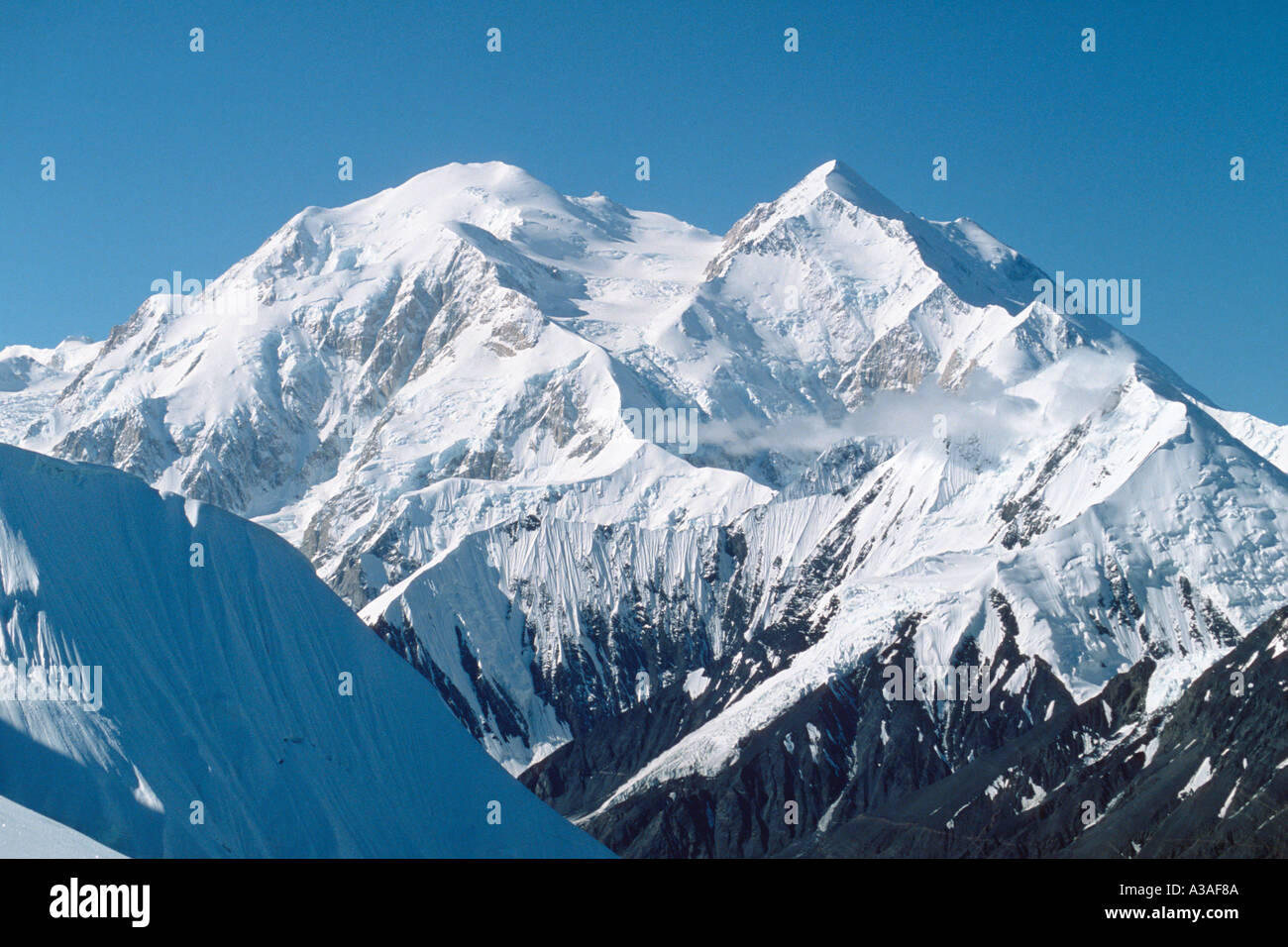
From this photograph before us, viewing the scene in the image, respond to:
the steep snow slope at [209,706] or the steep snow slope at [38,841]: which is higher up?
the steep snow slope at [209,706]

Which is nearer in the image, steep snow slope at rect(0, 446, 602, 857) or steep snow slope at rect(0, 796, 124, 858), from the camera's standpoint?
steep snow slope at rect(0, 796, 124, 858)

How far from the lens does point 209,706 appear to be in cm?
8706

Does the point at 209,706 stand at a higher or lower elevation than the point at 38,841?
higher

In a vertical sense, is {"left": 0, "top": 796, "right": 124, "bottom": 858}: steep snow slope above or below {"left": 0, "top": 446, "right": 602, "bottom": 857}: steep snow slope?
below

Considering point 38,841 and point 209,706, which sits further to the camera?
point 209,706

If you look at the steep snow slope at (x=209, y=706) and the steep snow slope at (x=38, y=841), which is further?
the steep snow slope at (x=209, y=706)

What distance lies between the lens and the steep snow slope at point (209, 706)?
7444cm

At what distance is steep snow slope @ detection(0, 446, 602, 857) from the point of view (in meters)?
74.4

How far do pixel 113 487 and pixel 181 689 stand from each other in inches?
550
